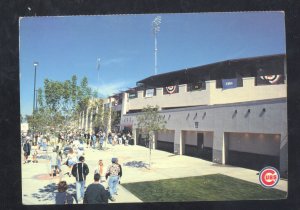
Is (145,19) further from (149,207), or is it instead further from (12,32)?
(149,207)

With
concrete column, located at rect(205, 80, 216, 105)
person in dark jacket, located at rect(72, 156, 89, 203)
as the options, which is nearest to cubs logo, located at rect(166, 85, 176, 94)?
concrete column, located at rect(205, 80, 216, 105)

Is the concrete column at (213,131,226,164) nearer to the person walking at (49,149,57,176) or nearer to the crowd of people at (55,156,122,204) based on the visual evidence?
the crowd of people at (55,156,122,204)

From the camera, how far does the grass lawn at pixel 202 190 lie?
7.57m

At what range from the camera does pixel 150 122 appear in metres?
8.74

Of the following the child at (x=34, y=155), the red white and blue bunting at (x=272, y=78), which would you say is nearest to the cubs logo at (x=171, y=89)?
the red white and blue bunting at (x=272, y=78)

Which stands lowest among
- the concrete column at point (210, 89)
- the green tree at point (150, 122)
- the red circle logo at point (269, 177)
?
the red circle logo at point (269, 177)

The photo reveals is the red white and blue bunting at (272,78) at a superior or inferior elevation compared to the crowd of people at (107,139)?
superior

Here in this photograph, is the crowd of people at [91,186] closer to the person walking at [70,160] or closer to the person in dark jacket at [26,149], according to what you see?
the person walking at [70,160]

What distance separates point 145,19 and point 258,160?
389 cm

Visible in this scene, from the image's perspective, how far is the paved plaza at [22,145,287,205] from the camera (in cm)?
749

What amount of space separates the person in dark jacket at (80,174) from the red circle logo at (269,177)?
3734mm

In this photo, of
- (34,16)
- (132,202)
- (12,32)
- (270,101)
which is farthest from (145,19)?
(132,202)

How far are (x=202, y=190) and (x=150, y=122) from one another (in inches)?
81.0

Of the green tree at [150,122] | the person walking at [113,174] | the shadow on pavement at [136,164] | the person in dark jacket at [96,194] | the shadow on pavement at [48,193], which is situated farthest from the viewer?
the green tree at [150,122]
